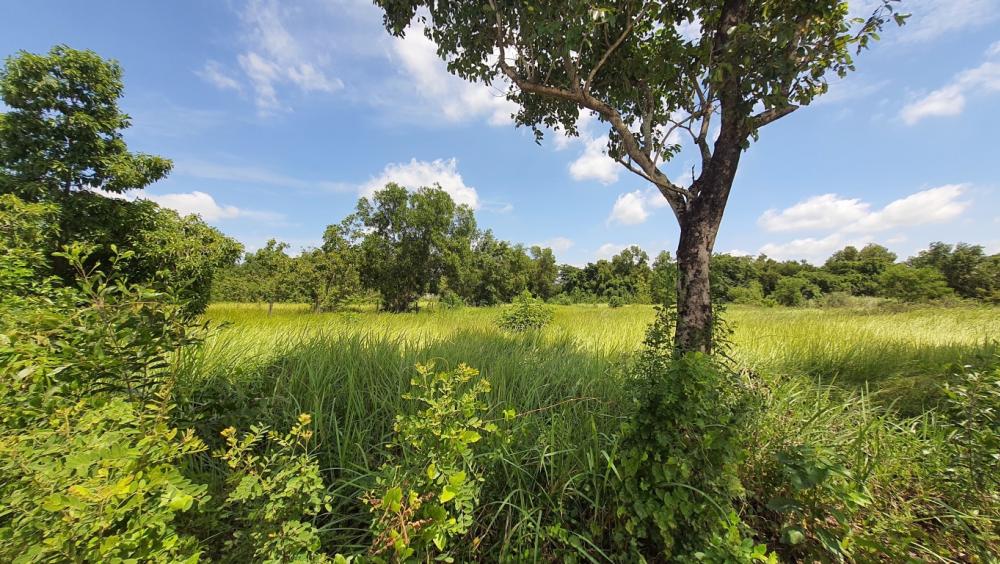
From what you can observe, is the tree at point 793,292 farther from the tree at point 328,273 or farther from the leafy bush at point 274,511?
the leafy bush at point 274,511

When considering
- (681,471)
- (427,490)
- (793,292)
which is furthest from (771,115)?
(793,292)

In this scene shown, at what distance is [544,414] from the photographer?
2.50 m

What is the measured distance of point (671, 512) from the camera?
55.2 inches

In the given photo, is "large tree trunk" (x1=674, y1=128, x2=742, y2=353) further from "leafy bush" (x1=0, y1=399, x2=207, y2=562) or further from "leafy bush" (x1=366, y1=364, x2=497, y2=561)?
"leafy bush" (x1=0, y1=399, x2=207, y2=562)

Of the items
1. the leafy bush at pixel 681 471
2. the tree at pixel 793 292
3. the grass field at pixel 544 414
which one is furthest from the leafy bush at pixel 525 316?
the tree at pixel 793 292

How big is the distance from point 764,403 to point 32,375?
4.04 meters

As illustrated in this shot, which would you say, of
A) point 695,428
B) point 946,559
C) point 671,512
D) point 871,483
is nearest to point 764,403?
point 871,483

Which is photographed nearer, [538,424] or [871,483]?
→ [871,483]

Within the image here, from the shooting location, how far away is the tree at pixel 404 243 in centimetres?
1709

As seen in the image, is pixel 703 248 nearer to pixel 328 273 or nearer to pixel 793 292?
pixel 328 273

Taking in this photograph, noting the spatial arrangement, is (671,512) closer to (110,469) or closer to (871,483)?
(871,483)

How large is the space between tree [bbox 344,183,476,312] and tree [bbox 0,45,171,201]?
8.92 metres

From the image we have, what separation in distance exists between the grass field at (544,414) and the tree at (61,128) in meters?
7.88

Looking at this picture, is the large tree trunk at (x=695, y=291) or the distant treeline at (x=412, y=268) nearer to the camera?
the large tree trunk at (x=695, y=291)
